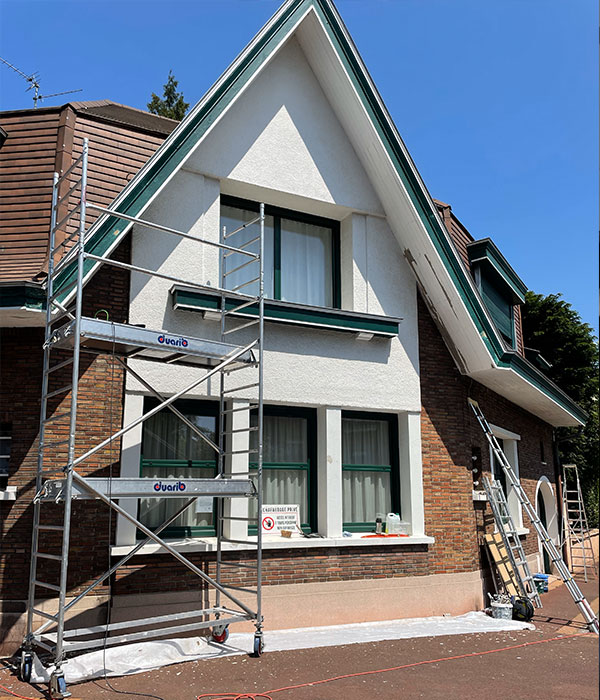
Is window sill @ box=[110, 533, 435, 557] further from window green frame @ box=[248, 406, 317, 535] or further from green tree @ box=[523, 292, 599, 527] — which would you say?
green tree @ box=[523, 292, 599, 527]

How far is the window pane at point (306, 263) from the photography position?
1126 centimetres

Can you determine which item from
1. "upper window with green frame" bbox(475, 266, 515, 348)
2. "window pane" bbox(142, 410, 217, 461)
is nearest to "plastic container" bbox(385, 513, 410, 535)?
"window pane" bbox(142, 410, 217, 461)

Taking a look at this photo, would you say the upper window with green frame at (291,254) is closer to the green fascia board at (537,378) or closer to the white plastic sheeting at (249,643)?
the green fascia board at (537,378)

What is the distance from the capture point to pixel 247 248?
1092cm

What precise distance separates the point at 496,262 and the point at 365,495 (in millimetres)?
6460

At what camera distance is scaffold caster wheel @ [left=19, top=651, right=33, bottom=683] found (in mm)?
6945

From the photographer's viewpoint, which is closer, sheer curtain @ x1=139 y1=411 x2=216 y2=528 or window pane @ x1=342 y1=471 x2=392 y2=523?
sheer curtain @ x1=139 y1=411 x2=216 y2=528

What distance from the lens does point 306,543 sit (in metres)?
9.84

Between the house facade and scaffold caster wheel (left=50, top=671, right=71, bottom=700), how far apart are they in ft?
5.82

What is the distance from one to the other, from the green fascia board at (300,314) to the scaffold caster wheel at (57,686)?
15.8 ft

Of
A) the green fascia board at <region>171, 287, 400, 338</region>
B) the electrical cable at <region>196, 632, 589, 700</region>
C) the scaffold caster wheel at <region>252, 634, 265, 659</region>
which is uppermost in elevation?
the green fascia board at <region>171, 287, 400, 338</region>

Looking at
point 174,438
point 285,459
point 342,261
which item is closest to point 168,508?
point 174,438

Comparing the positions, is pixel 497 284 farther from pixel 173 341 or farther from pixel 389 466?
pixel 173 341

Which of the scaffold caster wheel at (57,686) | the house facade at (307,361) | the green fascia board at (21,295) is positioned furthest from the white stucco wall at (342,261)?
the scaffold caster wheel at (57,686)
